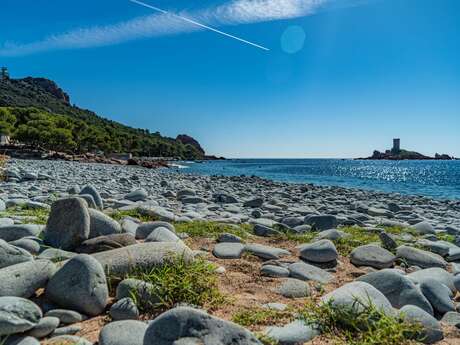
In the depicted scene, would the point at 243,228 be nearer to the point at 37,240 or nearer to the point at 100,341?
the point at 37,240

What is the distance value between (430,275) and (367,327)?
1592 mm

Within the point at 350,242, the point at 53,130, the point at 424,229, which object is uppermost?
the point at 53,130

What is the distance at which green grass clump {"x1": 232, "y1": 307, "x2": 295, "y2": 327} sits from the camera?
237 cm

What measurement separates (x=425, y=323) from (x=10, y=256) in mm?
3037

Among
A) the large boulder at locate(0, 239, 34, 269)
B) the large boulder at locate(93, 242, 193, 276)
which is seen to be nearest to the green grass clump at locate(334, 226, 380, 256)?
the large boulder at locate(93, 242, 193, 276)

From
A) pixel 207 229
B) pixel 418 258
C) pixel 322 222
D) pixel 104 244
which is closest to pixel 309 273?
pixel 418 258

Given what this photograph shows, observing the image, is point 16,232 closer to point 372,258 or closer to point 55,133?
point 372,258

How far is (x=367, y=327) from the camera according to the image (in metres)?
2.22

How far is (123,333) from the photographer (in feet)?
6.72

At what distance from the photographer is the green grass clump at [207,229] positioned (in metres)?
5.18

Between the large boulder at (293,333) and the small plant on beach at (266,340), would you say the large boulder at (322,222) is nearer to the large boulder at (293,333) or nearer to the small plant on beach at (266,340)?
the large boulder at (293,333)

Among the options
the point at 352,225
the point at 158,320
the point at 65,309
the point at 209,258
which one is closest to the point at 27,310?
the point at 65,309

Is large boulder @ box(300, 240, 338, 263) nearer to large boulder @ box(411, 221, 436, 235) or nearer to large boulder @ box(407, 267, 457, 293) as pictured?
large boulder @ box(407, 267, 457, 293)

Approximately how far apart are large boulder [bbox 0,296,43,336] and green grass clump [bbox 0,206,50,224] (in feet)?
9.88
